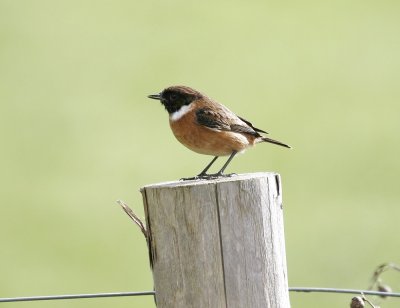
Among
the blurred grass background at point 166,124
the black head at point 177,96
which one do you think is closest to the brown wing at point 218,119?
the black head at point 177,96

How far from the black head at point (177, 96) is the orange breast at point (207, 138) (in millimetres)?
77

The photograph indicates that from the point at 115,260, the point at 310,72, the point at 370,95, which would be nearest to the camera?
the point at 115,260

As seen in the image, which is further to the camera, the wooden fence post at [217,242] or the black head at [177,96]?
the black head at [177,96]

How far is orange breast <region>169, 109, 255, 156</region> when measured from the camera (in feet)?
18.9

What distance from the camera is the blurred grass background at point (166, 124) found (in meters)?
11.5

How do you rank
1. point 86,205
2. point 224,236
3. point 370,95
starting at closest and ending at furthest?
1. point 224,236
2. point 86,205
3. point 370,95

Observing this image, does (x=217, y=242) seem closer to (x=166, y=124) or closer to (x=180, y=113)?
(x=180, y=113)

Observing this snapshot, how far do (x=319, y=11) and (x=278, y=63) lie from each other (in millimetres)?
2574

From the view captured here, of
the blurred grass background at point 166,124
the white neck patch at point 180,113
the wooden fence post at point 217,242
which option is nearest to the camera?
the wooden fence post at point 217,242

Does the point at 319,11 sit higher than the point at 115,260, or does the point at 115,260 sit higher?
the point at 319,11

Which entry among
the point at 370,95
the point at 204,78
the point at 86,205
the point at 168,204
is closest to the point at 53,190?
the point at 86,205

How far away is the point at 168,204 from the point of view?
160 inches

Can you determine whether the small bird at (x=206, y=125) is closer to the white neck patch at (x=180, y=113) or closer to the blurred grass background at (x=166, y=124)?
the white neck patch at (x=180, y=113)

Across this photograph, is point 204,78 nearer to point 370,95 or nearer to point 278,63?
point 278,63
